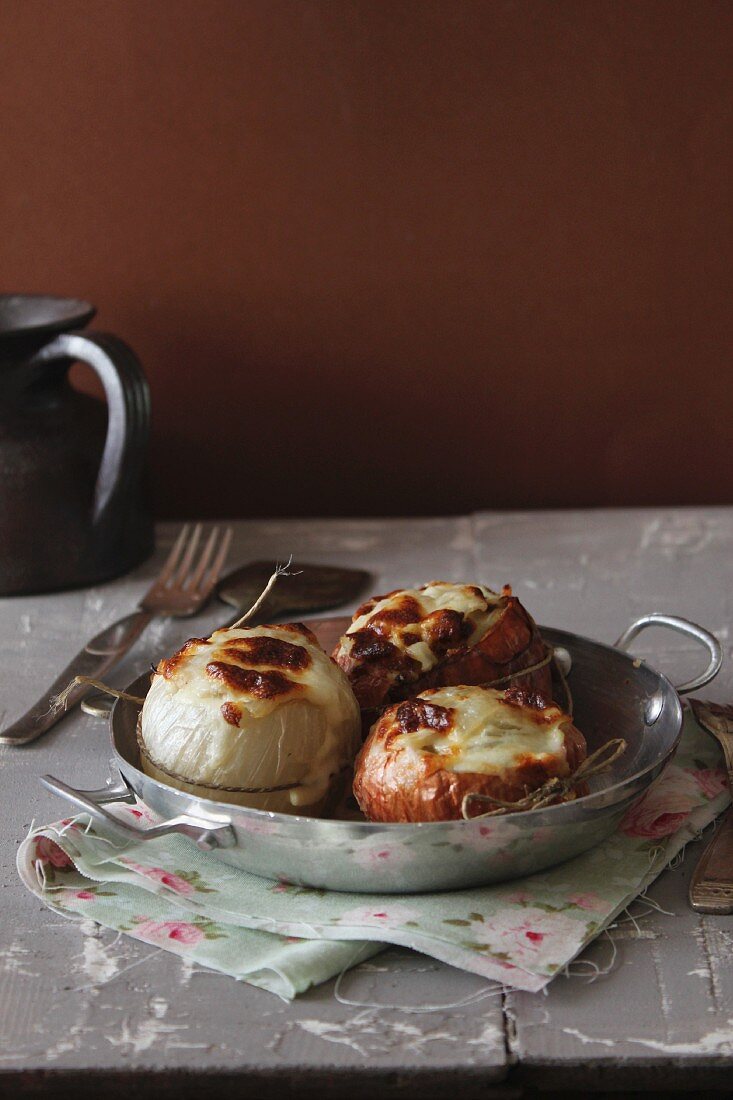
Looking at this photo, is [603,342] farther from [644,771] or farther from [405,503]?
[644,771]

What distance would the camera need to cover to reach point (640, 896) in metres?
0.69

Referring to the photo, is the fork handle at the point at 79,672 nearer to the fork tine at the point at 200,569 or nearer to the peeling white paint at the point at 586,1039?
the fork tine at the point at 200,569

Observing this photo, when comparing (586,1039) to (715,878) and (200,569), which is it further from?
→ (200,569)

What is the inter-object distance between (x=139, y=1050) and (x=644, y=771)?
30 centimetres

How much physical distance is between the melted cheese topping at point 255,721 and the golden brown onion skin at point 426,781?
1.2 inches

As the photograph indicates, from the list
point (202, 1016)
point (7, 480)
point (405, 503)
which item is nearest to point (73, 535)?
point (7, 480)

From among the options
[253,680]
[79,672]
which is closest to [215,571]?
[79,672]

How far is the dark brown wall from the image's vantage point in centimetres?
142

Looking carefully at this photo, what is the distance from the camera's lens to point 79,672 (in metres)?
1.01

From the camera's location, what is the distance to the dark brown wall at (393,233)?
1418mm

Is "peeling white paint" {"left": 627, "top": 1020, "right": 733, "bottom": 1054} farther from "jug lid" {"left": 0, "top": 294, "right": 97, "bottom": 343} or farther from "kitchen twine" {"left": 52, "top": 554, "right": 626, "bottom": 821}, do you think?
"jug lid" {"left": 0, "top": 294, "right": 97, "bottom": 343}

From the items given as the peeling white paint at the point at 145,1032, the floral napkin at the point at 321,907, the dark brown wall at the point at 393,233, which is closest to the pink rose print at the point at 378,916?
the floral napkin at the point at 321,907

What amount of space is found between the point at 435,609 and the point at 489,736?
175 mm

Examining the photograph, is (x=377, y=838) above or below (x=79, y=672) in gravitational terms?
above
